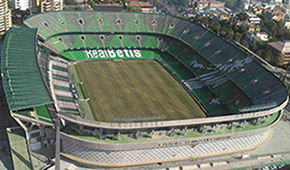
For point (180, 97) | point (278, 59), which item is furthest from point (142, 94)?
point (278, 59)

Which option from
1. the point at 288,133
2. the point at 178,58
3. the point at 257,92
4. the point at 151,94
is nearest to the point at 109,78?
the point at 151,94

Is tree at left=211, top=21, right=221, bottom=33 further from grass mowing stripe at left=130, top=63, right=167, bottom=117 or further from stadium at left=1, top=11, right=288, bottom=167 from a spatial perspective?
grass mowing stripe at left=130, top=63, right=167, bottom=117

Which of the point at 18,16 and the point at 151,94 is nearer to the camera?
the point at 151,94

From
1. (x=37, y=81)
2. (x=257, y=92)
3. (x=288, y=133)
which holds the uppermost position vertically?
(x=37, y=81)

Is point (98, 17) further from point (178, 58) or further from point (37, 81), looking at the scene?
point (37, 81)

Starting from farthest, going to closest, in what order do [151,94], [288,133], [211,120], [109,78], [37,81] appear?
[109,78], [151,94], [288,133], [37,81], [211,120]

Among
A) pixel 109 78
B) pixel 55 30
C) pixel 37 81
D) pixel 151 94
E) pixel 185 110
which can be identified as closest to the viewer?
pixel 37 81

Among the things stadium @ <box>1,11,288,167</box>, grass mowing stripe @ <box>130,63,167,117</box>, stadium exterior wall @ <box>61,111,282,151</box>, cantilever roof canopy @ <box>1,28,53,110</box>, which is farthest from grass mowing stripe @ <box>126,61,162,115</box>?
cantilever roof canopy @ <box>1,28,53,110</box>
